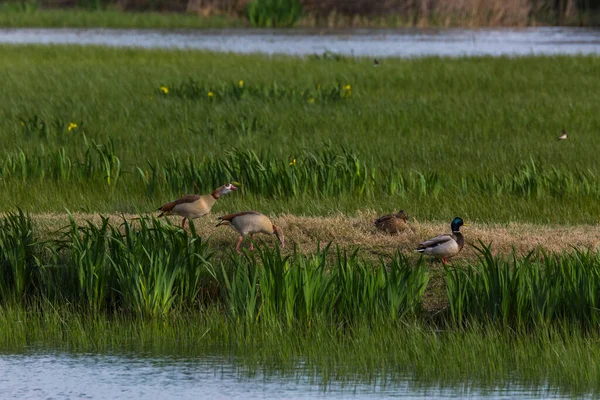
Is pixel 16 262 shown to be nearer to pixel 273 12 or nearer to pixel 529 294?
pixel 529 294

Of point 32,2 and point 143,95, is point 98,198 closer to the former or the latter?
point 143,95

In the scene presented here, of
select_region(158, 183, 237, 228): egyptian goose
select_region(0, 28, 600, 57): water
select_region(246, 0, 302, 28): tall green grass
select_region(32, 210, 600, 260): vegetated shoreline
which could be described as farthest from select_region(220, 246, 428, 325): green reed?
select_region(246, 0, 302, 28): tall green grass

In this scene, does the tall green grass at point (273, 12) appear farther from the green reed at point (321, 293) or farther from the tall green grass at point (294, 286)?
the green reed at point (321, 293)

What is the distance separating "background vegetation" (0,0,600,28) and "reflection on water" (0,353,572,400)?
120 feet

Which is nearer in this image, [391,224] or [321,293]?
[321,293]

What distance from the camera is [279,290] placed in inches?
341

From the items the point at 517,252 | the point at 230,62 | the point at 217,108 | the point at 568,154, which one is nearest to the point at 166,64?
the point at 230,62

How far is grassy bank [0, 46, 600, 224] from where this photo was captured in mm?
13328

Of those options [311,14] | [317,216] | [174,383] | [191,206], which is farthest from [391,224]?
[311,14]

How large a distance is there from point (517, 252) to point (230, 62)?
17.8 m

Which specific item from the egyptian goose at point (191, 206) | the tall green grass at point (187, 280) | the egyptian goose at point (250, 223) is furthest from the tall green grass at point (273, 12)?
the tall green grass at point (187, 280)

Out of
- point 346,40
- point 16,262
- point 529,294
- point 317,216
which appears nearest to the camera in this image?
point 529,294

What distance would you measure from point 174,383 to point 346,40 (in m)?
31.4

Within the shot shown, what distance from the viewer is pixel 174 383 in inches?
294
